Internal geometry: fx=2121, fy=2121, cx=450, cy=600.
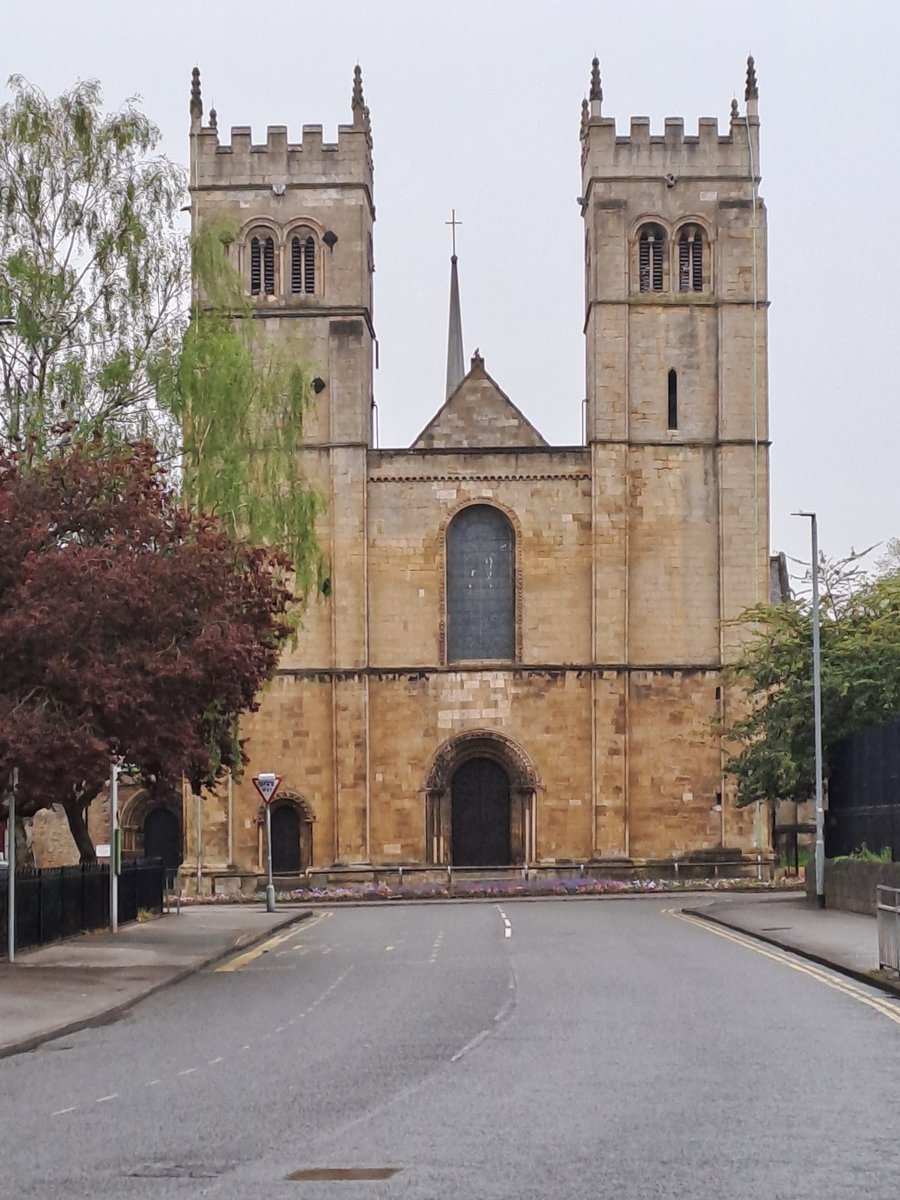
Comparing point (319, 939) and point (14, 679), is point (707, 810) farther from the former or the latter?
point (14, 679)

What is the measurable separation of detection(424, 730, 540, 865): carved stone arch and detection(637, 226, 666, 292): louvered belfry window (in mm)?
13129

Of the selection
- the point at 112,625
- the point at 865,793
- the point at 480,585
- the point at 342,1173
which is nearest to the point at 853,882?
the point at 865,793

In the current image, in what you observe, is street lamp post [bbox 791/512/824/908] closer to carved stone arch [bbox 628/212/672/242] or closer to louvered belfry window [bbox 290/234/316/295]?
carved stone arch [bbox 628/212/672/242]

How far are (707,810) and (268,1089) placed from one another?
4362cm

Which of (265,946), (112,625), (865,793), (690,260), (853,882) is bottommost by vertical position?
(265,946)

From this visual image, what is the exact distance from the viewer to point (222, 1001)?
21594mm

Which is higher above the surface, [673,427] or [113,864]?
[673,427]

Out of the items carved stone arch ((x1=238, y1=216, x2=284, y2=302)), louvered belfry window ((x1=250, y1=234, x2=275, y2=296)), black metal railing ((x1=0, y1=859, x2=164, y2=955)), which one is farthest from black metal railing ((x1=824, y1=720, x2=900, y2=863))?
louvered belfry window ((x1=250, y1=234, x2=275, y2=296))

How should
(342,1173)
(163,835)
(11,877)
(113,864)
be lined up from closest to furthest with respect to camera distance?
(342,1173), (11,877), (113,864), (163,835)

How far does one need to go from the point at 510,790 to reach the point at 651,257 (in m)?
15.3

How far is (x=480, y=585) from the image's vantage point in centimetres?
5822

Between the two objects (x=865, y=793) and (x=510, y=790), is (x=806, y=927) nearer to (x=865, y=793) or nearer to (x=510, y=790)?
(x=865, y=793)

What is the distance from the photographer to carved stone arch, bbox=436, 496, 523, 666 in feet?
189

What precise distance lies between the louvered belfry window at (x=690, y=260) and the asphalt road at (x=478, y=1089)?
120 feet
